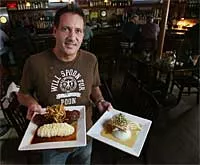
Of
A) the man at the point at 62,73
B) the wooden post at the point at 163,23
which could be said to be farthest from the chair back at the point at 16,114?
the wooden post at the point at 163,23

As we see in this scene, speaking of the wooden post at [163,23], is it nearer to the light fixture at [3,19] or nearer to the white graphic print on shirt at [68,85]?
the white graphic print on shirt at [68,85]

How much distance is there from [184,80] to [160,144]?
3.79 feet

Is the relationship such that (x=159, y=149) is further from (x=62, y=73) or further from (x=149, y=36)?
(x=149, y=36)

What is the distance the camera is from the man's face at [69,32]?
1213mm

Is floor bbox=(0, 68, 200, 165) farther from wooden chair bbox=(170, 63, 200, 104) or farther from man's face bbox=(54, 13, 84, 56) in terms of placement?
man's face bbox=(54, 13, 84, 56)

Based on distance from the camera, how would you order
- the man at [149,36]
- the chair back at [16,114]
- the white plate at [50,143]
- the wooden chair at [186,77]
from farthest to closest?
the man at [149,36] → the wooden chair at [186,77] → the chair back at [16,114] → the white plate at [50,143]

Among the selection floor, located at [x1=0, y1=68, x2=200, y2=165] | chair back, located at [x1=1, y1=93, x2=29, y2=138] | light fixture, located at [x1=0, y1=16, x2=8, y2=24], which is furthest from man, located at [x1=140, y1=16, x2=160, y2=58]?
chair back, located at [x1=1, y1=93, x2=29, y2=138]

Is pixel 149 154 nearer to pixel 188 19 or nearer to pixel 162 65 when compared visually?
pixel 162 65

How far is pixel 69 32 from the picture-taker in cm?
122

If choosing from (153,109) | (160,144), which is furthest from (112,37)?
(153,109)

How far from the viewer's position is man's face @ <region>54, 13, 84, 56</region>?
1.21 meters

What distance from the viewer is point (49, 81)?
1.27 metres

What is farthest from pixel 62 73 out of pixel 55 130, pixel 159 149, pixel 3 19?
pixel 3 19

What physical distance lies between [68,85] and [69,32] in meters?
0.31
